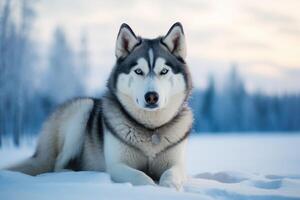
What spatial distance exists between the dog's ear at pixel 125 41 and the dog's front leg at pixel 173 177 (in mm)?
851

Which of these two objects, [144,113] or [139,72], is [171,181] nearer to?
[144,113]

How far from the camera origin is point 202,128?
76.3 ft

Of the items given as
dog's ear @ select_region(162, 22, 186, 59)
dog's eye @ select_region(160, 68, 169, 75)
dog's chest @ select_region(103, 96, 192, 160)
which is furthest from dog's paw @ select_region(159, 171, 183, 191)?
dog's ear @ select_region(162, 22, 186, 59)

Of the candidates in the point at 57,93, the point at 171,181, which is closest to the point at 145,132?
the point at 171,181

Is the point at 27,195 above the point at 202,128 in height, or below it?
above

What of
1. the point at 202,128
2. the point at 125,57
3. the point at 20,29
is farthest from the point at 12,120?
the point at 202,128

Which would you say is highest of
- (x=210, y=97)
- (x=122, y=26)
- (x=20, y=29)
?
(x=20, y=29)

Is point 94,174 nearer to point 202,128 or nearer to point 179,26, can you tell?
point 179,26

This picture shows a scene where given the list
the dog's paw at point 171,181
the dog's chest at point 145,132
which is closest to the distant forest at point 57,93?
the dog's chest at point 145,132

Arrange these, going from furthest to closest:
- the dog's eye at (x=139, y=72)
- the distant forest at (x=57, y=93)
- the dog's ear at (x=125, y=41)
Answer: the distant forest at (x=57, y=93)
the dog's ear at (x=125, y=41)
the dog's eye at (x=139, y=72)

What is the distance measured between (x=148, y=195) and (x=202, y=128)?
70.9 ft

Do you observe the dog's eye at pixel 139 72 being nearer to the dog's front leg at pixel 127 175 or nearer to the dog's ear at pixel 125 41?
the dog's ear at pixel 125 41

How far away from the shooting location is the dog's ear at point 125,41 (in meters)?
2.78

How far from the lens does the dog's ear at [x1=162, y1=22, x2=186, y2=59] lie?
2815mm
